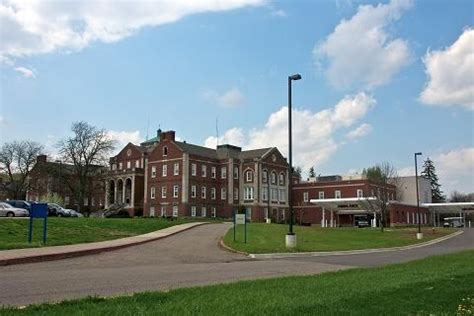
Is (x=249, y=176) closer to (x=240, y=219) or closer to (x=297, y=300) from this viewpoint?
(x=240, y=219)

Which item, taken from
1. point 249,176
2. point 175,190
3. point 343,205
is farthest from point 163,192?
point 343,205

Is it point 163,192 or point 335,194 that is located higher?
point 335,194

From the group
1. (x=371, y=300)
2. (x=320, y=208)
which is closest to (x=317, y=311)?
(x=371, y=300)

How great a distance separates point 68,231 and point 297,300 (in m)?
25.2

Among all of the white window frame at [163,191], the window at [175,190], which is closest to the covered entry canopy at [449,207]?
the window at [175,190]

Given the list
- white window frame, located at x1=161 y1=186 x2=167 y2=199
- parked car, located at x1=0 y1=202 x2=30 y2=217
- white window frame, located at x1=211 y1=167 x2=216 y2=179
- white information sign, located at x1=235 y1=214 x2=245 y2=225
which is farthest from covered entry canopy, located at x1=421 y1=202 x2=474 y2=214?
parked car, located at x1=0 y1=202 x2=30 y2=217

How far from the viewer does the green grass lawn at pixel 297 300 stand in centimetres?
801

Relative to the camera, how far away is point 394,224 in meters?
84.3

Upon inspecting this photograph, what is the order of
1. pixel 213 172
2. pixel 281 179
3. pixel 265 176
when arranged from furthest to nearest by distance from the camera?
1. pixel 281 179
2. pixel 265 176
3. pixel 213 172

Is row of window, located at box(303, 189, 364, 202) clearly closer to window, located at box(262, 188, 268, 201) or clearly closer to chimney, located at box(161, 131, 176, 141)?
window, located at box(262, 188, 268, 201)

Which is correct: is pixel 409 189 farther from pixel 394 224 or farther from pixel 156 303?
pixel 156 303

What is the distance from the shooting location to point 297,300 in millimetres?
9156

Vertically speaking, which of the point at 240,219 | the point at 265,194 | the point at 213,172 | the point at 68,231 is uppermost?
the point at 213,172

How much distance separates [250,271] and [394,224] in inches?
2815
